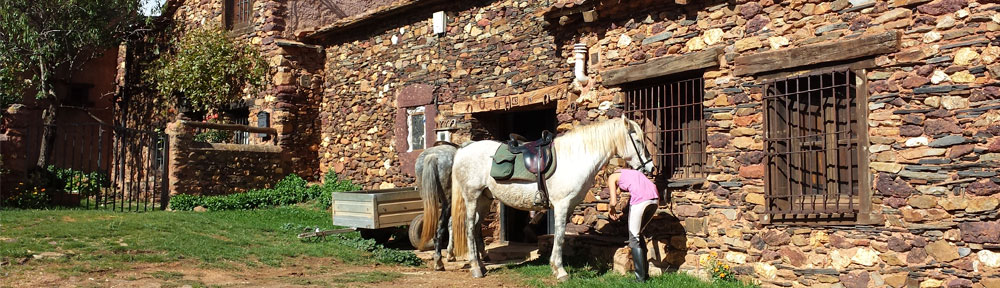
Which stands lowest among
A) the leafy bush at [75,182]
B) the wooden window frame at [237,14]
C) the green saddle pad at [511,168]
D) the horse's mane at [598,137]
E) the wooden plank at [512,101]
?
the leafy bush at [75,182]

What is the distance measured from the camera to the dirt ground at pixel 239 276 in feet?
25.0

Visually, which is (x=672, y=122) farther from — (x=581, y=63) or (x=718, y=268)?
(x=718, y=268)

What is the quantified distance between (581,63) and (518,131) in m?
3.39

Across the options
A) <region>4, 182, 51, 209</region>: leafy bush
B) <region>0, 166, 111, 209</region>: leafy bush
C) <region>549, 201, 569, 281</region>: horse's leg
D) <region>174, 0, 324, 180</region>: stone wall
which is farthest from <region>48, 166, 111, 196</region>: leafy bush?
<region>549, 201, 569, 281</region>: horse's leg

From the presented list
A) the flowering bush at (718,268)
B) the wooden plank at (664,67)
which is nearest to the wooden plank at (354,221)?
the wooden plank at (664,67)

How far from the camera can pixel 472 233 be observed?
9406 millimetres

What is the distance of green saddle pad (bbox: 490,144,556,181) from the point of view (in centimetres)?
884

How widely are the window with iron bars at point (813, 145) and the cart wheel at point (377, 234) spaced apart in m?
5.50

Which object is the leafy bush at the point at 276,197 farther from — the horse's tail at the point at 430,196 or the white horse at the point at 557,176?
the white horse at the point at 557,176

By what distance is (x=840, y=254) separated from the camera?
7.57 meters

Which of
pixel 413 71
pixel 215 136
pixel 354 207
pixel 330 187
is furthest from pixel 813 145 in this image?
pixel 215 136

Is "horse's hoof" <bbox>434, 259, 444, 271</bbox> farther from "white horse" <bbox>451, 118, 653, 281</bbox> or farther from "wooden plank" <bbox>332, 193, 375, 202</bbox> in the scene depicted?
"wooden plank" <bbox>332, 193, 375, 202</bbox>

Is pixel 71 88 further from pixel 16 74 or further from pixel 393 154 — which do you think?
pixel 393 154

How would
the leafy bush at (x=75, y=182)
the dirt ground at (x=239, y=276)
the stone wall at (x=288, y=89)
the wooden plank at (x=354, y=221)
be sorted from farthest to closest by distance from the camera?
1. the stone wall at (x=288, y=89)
2. the leafy bush at (x=75, y=182)
3. the wooden plank at (x=354, y=221)
4. the dirt ground at (x=239, y=276)
